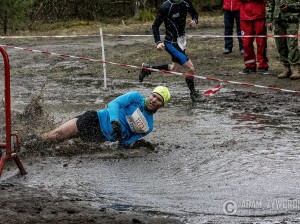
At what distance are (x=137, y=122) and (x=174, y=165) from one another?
909mm

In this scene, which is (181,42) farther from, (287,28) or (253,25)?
(253,25)

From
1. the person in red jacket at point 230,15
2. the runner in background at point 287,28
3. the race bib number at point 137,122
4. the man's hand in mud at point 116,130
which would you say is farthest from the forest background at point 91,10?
the man's hand in mud at point 116,130

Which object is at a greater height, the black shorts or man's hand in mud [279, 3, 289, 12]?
man's hand in mud [279, 3, 289, 12]

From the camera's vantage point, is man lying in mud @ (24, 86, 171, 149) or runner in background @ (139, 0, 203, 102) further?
runner in background @ (139, 0, 203, 102)

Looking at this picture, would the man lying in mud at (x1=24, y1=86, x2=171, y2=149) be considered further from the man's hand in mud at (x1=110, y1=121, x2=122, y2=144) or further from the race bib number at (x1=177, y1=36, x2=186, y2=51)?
the race bib number at (x1=177, y1=36, x2=186, y2=51)

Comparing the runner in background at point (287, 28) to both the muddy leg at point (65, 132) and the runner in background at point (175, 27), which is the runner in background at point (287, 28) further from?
the muddy leg at point (65, 132)

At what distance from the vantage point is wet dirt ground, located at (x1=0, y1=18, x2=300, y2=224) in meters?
7.02

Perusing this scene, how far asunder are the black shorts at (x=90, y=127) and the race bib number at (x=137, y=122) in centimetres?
44

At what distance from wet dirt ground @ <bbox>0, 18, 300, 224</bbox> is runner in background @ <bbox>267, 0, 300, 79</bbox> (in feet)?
1.47

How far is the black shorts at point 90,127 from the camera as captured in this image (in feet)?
31.8

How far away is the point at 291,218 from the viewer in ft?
22.3

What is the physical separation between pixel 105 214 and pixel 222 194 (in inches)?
56.6

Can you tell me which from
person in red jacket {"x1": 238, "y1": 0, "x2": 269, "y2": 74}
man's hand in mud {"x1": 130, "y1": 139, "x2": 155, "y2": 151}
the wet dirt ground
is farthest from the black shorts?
person in red jacket {"x1": 238, "y1": 0, "x2": 269, "y2": 74}

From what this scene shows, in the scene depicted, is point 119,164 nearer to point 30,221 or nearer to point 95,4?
point 30,221
